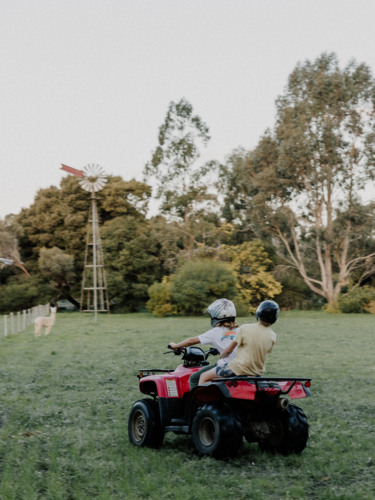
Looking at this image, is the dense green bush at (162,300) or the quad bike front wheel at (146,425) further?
the dense green bush at (162,300)

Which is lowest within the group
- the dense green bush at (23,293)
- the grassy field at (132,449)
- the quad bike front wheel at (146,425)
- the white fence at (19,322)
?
the grassy field at (132,449)

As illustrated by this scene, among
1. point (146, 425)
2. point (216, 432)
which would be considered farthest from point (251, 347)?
point (146, 425)

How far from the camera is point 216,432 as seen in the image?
4.96 m

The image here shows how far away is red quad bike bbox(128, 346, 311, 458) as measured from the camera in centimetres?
493

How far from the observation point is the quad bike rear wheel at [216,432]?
4.94 metres

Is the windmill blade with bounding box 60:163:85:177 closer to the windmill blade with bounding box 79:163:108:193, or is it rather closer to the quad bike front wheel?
the windmill blade with bounding box 79:163:108:193

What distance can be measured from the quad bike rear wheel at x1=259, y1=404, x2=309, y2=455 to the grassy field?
0.37ft

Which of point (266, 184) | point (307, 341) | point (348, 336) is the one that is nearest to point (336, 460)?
point (307, 341)

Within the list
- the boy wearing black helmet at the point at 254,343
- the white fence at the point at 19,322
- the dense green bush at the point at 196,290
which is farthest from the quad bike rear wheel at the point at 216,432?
the dense green bush at the point at 196,290

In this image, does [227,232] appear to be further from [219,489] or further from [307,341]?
[219,489]

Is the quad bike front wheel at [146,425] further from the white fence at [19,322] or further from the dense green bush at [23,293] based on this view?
the dense green bush at [23,293]

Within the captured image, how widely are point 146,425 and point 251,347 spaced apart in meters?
1.47

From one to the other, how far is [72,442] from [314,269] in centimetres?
4365

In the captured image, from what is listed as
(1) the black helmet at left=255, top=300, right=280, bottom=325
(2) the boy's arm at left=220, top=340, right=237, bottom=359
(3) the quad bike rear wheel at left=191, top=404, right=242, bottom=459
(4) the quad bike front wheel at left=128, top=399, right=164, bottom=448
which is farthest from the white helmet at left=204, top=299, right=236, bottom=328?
(4) the quad bike front wheel at left=128, top=399, right=164, bottom=448
